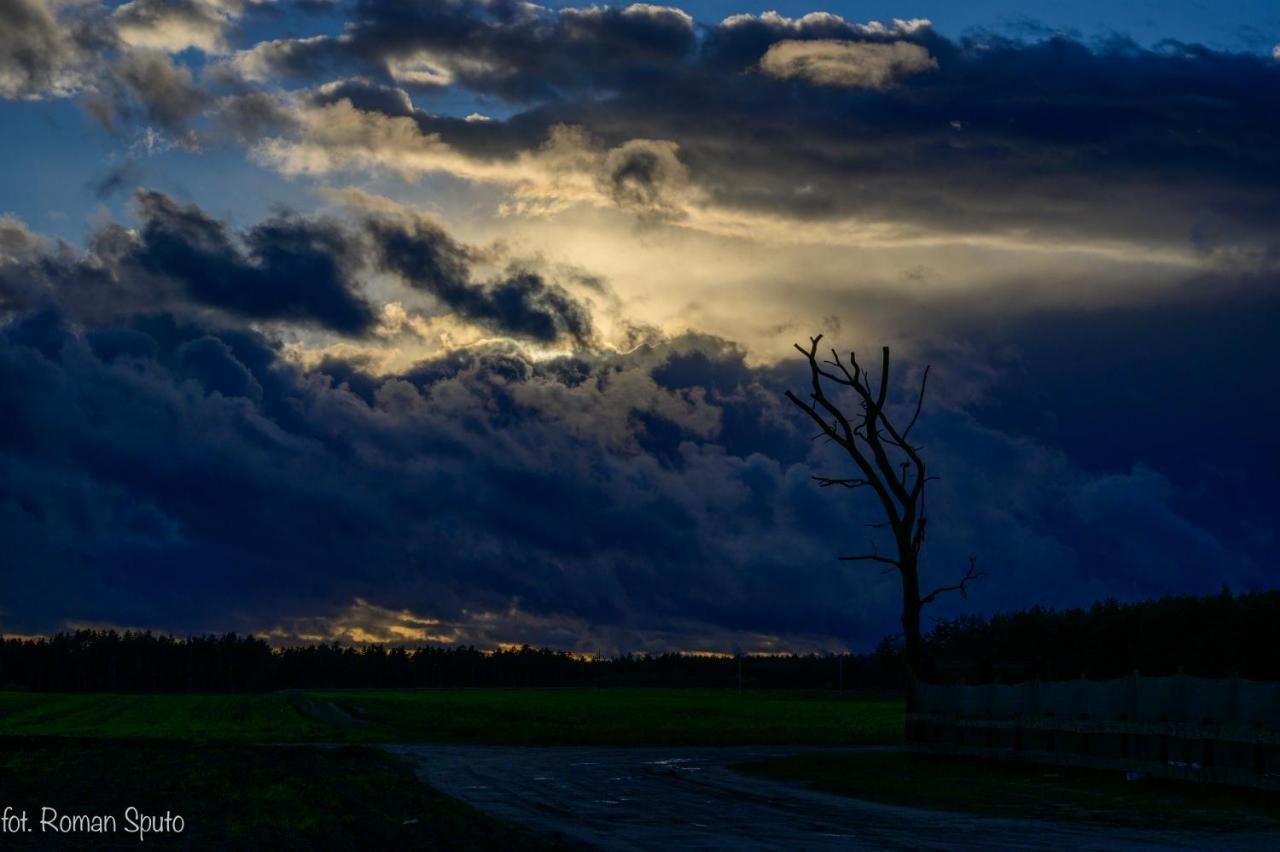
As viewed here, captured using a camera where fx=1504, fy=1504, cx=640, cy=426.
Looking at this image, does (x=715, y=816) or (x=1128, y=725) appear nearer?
(x=715, y=816)

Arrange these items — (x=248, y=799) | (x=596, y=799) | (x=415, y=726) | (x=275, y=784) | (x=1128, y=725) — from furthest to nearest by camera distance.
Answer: (x=415, y=726)
(x=1128, y=725)
(x=275, y=784)
(x=596, y=799)
(x=248, y=799)

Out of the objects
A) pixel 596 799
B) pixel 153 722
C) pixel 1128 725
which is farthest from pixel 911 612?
pixel 153 722

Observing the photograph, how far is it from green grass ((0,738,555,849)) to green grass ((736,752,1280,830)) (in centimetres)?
1017

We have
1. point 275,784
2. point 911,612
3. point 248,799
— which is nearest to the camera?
point 248,799

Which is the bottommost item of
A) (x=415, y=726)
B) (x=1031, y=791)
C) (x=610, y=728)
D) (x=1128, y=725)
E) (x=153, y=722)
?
(x=153, y=722)

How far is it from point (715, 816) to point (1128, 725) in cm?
1554

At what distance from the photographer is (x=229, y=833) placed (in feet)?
72.2

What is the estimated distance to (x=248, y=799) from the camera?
91.3 ft

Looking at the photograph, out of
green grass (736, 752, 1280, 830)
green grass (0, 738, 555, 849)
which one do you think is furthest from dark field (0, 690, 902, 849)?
Result: green grass (736, 752, 1280, 830)

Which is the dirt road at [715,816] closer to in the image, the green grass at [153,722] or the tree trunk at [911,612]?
the tree trunk at [911,612]

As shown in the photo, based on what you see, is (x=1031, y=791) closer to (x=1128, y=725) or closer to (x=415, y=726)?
(x=1128, y=725)

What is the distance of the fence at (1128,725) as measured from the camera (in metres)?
32.1

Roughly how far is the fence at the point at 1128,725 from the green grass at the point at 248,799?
16.9 meters

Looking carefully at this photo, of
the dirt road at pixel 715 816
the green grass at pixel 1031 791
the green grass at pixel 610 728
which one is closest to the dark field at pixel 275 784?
the green grass at pixel 610 728
